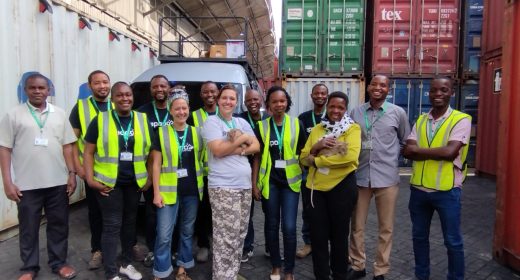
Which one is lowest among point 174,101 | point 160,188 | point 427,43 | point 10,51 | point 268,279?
point 268,279

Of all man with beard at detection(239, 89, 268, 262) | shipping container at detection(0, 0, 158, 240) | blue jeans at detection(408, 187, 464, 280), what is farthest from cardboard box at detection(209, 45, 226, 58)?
blue jeans at detection(408, 187, 464, 280)

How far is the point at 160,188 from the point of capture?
321 centimetres

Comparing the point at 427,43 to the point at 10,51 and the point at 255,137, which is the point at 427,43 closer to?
the point at 255,137

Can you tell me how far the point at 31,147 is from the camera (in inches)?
131

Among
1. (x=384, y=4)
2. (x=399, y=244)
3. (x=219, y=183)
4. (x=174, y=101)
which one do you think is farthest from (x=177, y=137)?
(x=384, y=4)

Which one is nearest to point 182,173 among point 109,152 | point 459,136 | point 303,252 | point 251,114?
point 109,152

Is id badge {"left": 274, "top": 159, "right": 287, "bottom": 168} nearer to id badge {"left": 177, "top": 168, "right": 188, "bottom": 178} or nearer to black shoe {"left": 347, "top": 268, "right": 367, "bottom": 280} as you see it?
id badge {"left": 177, "top": 168, "right": 188, "bottom": 178}

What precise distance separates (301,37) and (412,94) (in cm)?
267

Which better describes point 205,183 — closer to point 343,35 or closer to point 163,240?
point 163,240

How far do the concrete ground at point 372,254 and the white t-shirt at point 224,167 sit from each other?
111 centimetres

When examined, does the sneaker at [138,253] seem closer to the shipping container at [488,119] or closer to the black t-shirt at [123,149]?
the black t-shirt at [123,149]

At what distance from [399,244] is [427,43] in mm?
5046

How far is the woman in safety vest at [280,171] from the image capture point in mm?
3268

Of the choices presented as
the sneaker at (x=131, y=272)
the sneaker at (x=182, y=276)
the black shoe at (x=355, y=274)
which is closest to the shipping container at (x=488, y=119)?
the black shoe at (x=355, y=274)
